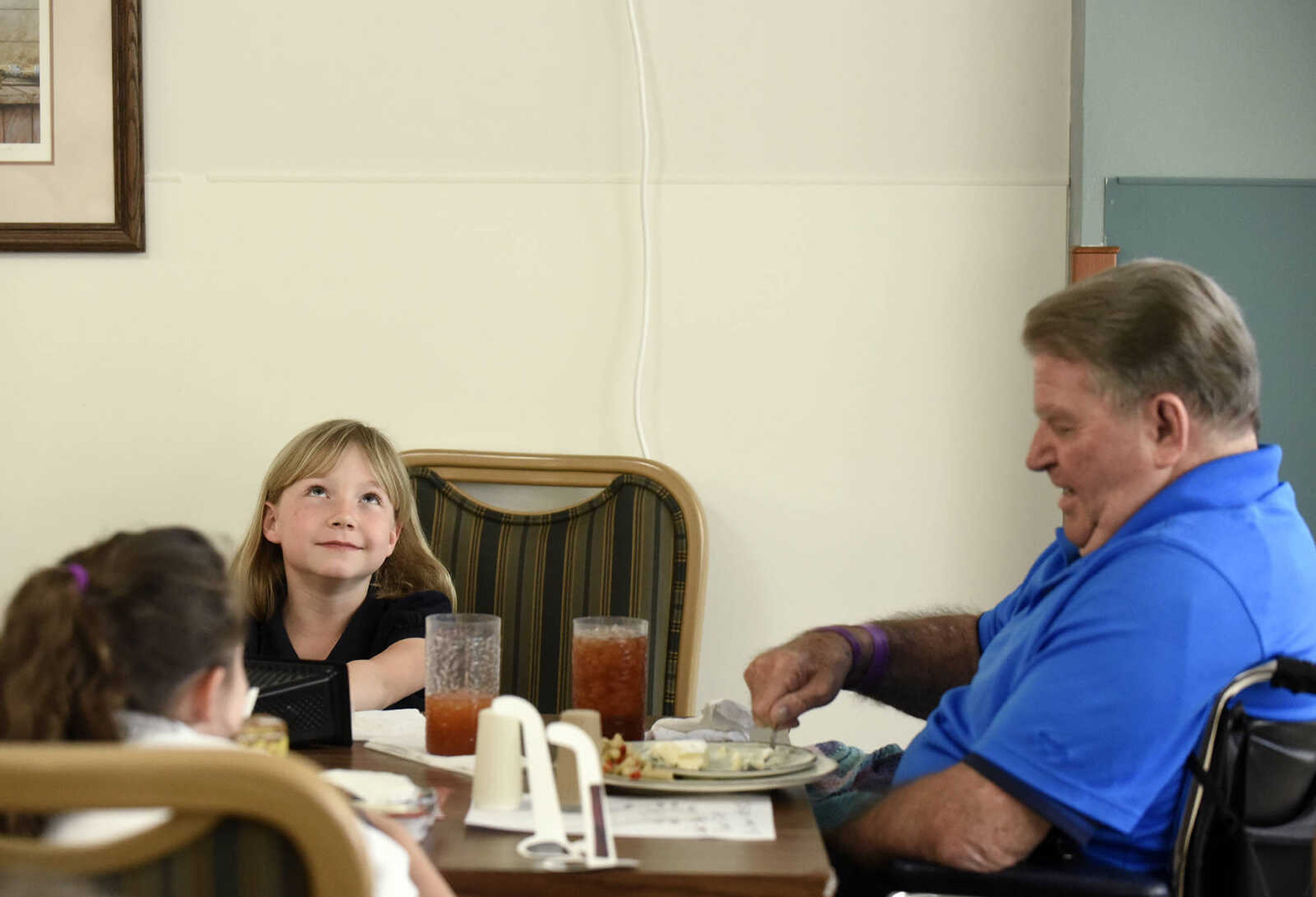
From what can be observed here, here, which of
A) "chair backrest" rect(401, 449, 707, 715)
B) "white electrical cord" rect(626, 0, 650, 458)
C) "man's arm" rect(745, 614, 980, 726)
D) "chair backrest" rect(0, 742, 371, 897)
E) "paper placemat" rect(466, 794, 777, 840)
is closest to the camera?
"chair backrest" rect(0, 742, 371, 897)

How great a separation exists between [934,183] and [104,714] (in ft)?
6.37

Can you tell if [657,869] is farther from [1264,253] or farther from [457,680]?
[1264,253]

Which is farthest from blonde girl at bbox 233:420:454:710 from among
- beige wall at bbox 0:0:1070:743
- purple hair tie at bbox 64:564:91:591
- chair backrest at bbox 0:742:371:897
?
chair backrest at bbox 0:742:371:897

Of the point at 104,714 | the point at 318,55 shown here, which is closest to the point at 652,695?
the point at 318,55

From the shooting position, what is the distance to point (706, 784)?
1.30 metres

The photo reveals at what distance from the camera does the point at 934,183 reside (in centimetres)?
251

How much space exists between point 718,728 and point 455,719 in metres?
0.35

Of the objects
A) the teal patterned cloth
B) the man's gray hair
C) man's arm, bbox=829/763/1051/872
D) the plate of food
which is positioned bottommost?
the teal patterned cloth

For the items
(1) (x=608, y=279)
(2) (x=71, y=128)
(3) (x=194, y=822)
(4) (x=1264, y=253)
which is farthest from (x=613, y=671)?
(2) (x=71, y=128)

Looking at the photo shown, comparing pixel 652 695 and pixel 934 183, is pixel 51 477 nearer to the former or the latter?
pixel 652 695

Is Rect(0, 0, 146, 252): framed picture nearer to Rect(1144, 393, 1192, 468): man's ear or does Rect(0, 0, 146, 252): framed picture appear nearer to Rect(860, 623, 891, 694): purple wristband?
Rect(860, 623, 891, 694): purple wristband

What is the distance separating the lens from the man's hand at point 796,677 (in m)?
1.66

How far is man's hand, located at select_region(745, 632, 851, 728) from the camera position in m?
1.66

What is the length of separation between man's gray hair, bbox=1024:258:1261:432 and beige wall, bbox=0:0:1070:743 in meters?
1.01
